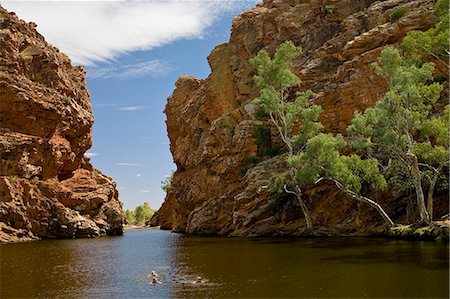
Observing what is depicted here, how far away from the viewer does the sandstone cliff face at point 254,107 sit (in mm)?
57125

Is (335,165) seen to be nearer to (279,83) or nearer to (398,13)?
(279,83)

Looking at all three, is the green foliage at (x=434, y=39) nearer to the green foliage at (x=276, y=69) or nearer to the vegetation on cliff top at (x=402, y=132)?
the vegetation on cliff top at (x=402, y=132)

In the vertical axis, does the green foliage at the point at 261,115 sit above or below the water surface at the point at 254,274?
above

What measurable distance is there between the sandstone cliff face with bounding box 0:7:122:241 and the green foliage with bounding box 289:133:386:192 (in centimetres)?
4278

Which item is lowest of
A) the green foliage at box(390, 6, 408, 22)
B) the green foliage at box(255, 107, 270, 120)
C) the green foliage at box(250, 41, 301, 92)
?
the green foliage at box(255, 107, 270, 120)

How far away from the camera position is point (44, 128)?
251 feet

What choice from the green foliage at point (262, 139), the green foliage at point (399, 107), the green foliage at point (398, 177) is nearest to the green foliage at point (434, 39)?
the green foliage at point (399, 107)

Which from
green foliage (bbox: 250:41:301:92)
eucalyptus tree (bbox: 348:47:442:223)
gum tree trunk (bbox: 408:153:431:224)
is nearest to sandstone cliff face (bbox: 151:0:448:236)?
gum tree trunk (bbox: 408:153:431:224)

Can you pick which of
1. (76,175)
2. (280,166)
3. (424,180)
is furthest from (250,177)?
(76,175)

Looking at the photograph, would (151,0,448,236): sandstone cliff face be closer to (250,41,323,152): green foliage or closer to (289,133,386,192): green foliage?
(250,41,323,152): green foliage

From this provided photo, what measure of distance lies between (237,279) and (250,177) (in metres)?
40.7

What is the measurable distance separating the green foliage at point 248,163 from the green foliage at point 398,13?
2841 centimetres

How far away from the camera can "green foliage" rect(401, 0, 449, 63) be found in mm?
37094

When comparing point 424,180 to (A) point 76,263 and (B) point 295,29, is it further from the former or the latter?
(B) point 295,29
